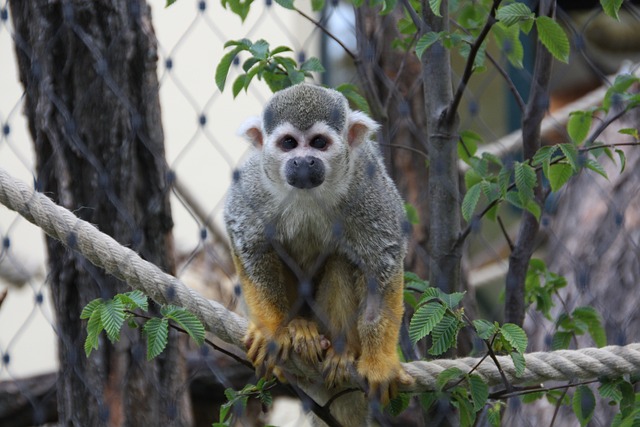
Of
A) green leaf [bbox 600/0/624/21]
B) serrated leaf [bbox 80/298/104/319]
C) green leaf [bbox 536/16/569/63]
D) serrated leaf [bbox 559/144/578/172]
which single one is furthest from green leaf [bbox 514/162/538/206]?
serrated leaf [bbox 80/298/104/319]

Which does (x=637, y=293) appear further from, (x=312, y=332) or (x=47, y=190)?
(x=47, y=190)

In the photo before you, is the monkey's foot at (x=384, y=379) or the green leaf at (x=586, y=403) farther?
the monkey's foot at (x=384, y=379)

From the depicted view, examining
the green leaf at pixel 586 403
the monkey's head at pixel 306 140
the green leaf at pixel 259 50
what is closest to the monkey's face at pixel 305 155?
the monkey's head at pixel 306 140

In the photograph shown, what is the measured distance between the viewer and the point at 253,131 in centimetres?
239

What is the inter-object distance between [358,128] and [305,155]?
228mm

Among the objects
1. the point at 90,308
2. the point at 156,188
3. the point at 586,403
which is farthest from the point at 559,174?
the point at 156,188

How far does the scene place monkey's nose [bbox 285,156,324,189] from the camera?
7.08 ft

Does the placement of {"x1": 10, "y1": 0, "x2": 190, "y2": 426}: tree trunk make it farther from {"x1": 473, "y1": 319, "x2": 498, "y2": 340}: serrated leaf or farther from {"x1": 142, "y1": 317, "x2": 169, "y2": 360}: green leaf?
{"x1": 473, "y1": 319, "x2": 498, "y2": 340}: serrated leaf

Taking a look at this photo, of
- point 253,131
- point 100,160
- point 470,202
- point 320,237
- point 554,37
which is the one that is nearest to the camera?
point 554,37

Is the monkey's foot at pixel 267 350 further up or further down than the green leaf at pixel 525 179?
further down

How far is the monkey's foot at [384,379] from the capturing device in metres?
2.05

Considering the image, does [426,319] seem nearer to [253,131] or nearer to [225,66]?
[225,66]

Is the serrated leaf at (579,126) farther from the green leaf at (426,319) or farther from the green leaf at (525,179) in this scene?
the green leaf at (426,319)

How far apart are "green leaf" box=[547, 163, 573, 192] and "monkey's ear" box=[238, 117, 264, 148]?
839 millimetres
